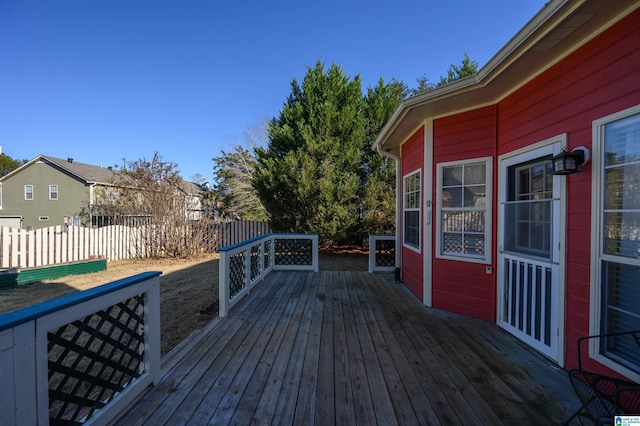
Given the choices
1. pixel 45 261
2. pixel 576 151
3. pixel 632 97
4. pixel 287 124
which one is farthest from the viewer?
pixel 287 124

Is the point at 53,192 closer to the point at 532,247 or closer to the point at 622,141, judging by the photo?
the point at 532,247

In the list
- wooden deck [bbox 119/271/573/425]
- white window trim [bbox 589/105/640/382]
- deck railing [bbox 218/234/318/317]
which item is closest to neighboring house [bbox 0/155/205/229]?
deck railing [bbox 218/234/318/317]

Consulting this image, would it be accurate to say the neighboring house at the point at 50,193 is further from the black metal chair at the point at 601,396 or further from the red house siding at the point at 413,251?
the black metal chair at the point at 601,396

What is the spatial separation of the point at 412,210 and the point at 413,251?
2.41ft

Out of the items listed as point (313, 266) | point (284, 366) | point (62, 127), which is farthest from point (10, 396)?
point (62, 127)

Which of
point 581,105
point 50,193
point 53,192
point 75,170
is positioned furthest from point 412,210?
point 50,193

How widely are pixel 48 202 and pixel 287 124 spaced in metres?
17.5

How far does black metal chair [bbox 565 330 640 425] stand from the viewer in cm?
125

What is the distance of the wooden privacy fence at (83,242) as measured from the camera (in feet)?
24.0

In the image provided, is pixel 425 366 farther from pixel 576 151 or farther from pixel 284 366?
pixel 576 151

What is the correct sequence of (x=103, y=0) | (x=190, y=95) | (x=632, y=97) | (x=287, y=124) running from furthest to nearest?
1. (x=190, y=95)
2. (x=287, y=124)
3. (x=103, y=0)
4. (x=632, y=97)

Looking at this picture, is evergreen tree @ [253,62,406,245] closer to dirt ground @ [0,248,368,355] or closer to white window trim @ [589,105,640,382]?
dirt ground @ [0,248,368,355]

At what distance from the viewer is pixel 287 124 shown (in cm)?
940

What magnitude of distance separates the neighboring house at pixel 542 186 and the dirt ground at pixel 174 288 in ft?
11.7
